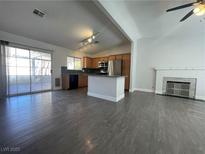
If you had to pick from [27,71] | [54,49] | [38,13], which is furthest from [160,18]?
[27,71]

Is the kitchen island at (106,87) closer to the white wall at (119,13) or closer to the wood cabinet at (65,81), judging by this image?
the white wall at (119,13)

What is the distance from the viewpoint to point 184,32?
4.77 meters

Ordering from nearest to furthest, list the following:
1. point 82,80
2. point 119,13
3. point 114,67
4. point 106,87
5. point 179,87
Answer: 1. point 119,13
2. point 106,87
3. point 179,87
4. point 114,67
5. point 82,80

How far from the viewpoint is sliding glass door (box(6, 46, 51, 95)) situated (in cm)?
423

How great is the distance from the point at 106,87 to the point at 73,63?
391cm

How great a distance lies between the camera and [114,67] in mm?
6441

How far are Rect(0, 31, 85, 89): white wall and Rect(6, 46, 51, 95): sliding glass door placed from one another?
0.32 meters

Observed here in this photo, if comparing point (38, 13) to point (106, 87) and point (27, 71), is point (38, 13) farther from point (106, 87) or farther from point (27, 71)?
A: point (106, 87)

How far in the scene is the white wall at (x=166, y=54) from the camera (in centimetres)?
454

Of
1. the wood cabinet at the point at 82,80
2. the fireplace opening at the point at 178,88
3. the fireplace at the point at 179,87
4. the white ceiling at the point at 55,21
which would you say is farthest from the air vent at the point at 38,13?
the fireplace opening at the point at 178,88

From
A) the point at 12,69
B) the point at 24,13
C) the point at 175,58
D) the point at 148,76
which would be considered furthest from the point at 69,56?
the point at 175,58

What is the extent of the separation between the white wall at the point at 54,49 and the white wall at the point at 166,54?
4398 millimetres

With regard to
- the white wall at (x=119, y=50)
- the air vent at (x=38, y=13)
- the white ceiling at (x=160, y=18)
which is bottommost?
the white wall at (x=119, y=50)

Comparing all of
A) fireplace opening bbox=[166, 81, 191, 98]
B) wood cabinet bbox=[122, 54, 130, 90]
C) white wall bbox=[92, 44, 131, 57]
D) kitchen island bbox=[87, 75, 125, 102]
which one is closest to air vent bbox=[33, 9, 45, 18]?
kitchen island bbox=[87, 75, 125, 102]
